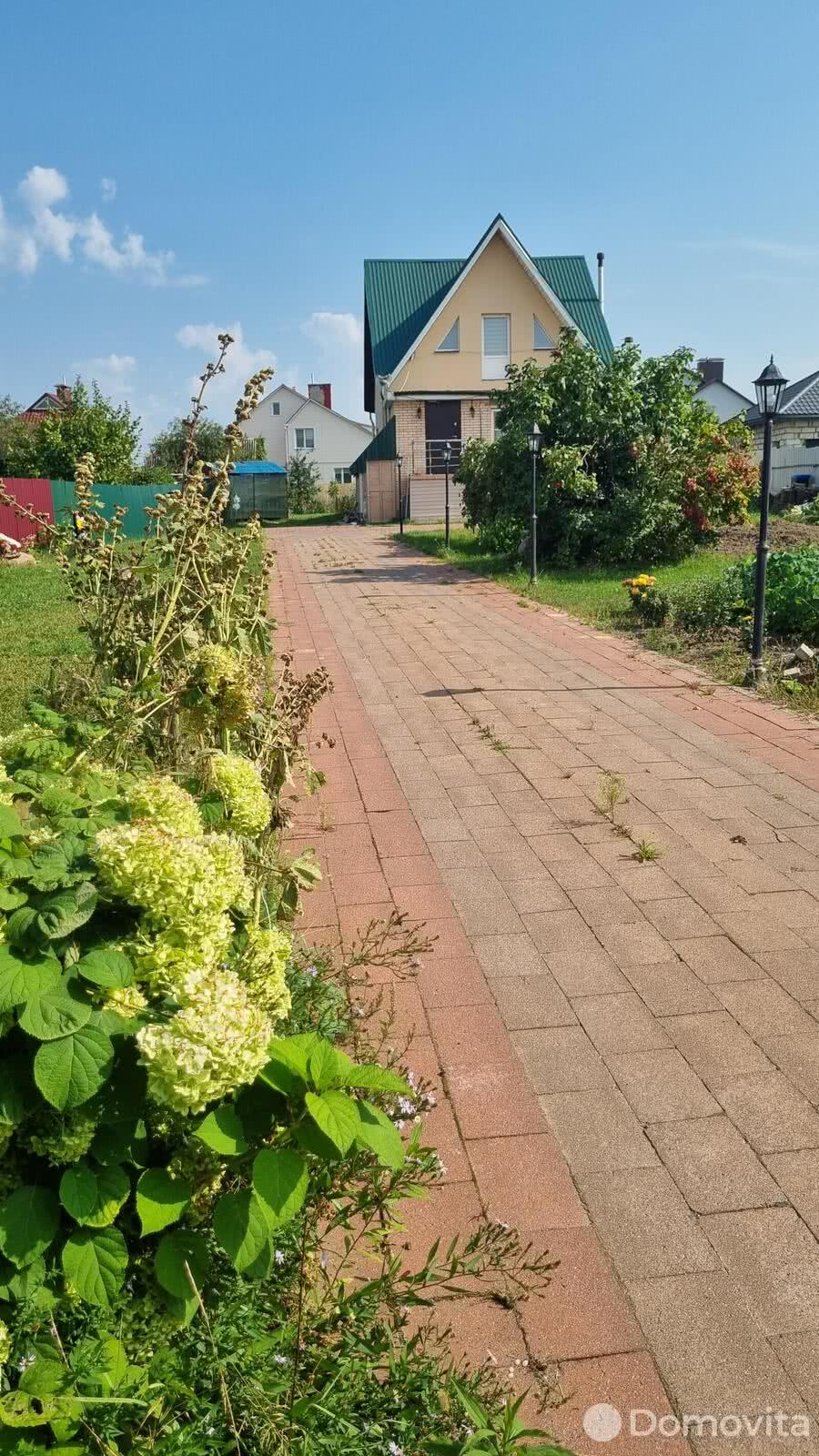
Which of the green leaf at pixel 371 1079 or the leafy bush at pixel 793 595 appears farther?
the leafy bush at pixel 793 595

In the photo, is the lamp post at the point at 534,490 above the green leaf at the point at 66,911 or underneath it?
above

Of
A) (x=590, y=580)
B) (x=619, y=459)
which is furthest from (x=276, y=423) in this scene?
(x=590, y=580)

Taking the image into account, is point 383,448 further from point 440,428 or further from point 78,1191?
point 78,1191

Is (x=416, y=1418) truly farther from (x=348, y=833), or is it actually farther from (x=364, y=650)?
(x=364, y=650)

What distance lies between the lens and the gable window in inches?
1314

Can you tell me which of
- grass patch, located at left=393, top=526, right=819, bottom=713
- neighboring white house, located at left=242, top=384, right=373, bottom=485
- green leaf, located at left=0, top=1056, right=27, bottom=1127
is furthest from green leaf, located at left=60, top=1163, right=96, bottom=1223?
neighboring white house, located at left=242, top=384, right=373, bottom=485

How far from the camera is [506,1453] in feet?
5.99

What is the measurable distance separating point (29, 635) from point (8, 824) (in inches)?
412

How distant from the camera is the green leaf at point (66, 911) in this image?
178cm

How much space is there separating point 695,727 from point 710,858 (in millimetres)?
2665

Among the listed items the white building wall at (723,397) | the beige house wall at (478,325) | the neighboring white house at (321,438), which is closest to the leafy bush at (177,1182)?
the beige house wall at (478,325)

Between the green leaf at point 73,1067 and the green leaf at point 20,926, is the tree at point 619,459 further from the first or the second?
the green leaf at point 73,1067

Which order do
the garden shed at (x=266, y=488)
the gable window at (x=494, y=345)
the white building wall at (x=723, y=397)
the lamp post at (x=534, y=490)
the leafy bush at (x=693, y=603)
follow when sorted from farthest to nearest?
the white building wall at (x=723, y=397) < the garden shed at (x=266, y=488) < the gable window at (x=494, y=345) < the lamp post at (x=534, y=490) < the leafy bush at (x=693, y=603)

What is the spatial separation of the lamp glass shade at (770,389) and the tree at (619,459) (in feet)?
26.5
